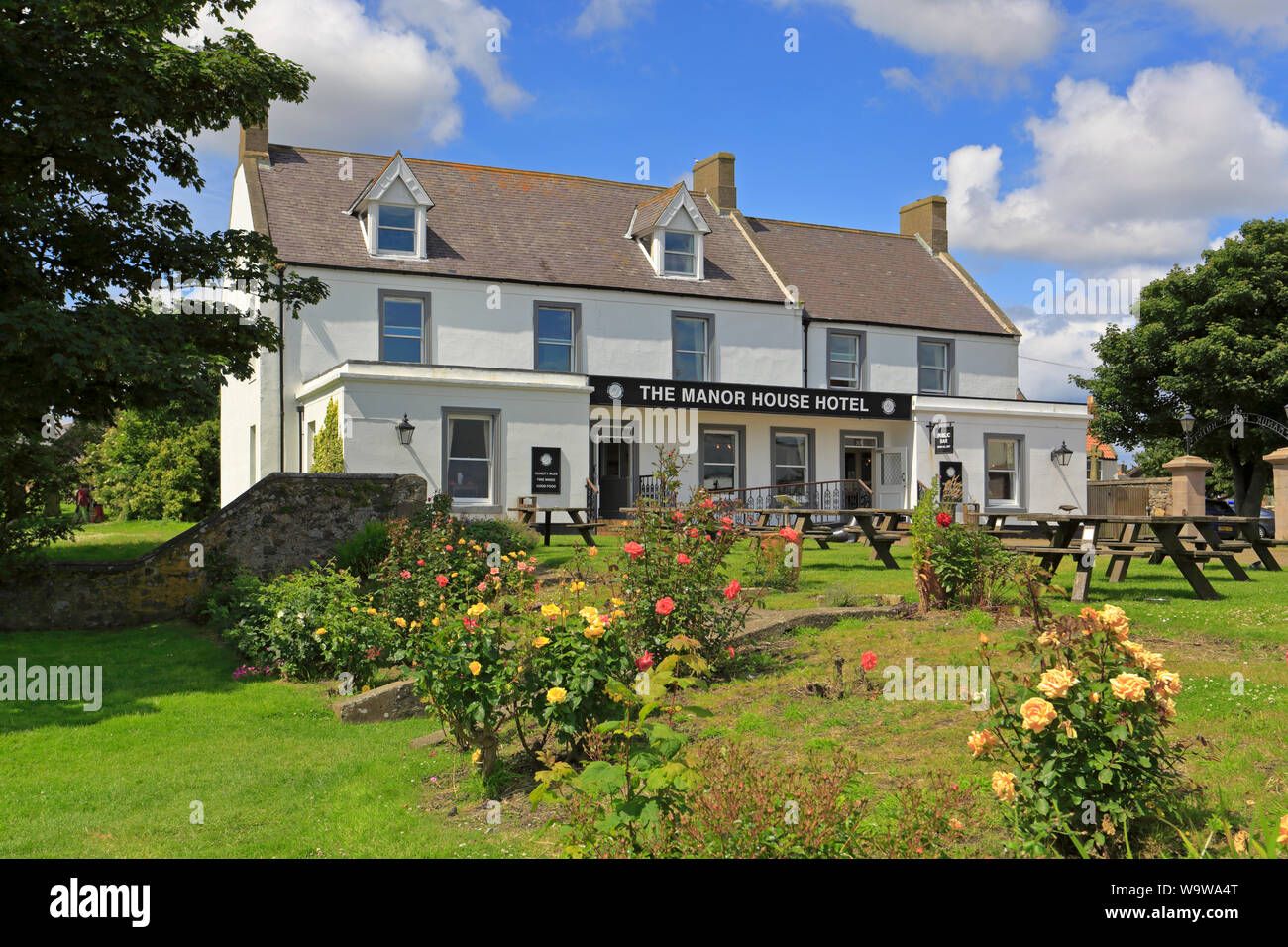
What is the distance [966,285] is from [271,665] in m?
28.3

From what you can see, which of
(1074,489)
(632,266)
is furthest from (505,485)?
(1074,489)

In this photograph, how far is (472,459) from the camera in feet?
77.2

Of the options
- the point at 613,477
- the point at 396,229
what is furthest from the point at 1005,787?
the point at 396,229

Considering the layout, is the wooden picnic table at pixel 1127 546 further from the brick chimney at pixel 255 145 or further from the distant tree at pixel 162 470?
the distant tree at pixel 162 470

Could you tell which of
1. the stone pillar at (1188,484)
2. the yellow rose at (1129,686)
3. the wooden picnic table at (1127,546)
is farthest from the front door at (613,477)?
the yellow rose at (1129,686)

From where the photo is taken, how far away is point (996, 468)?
29125 millimetres

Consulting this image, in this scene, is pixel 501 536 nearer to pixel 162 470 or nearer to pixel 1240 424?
pixel 162 470

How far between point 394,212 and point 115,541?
34.0 feet

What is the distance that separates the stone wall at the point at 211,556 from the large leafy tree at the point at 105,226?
2.58ft

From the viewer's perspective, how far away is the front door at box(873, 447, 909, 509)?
95.5ft

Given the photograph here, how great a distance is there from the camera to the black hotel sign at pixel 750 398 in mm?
25016
